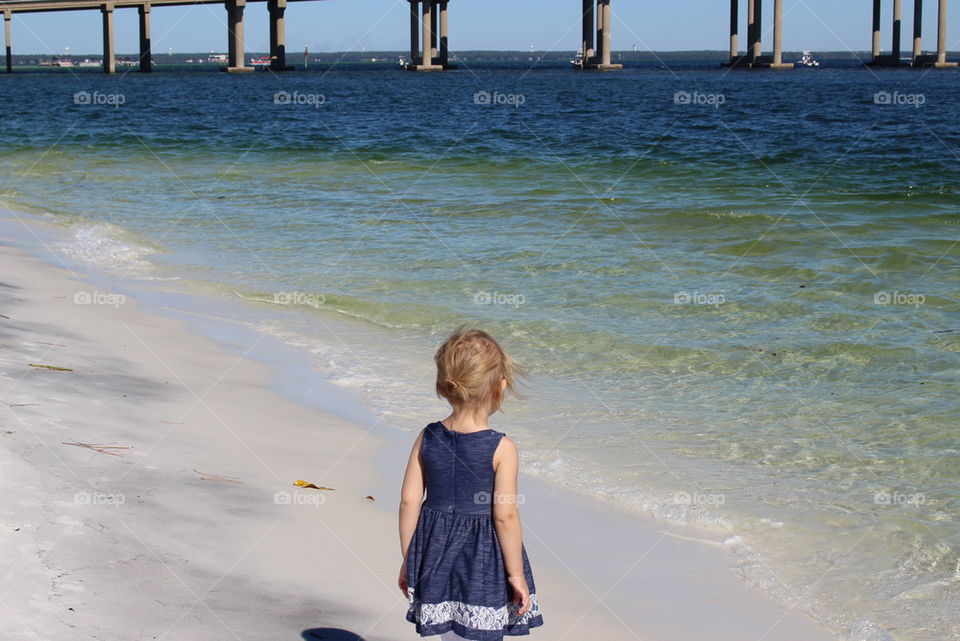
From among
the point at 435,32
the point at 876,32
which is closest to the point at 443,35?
the point at 435,32

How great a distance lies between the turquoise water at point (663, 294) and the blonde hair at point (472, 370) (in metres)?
1.77

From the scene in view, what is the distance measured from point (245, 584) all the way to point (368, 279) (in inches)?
276

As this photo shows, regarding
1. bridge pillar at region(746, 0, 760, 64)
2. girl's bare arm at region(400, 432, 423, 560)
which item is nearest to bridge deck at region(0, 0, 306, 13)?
bridge pillar at region(746, 0, 760, 64)

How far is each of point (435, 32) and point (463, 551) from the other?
356 feet

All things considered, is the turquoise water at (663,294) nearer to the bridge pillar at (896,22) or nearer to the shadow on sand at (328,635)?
the shadow on sand at (328,635)

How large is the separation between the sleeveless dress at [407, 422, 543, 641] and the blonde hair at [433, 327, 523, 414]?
11 cm

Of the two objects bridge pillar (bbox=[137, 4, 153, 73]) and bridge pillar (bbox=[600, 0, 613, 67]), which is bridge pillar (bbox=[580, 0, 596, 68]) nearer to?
bridge pillar (bbox=[600, 0, 613, 67])

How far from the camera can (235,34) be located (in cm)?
10244

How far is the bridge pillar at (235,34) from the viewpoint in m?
98.5

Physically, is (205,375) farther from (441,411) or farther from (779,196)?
(779,196)

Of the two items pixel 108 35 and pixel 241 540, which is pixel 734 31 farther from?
pixel 241 540

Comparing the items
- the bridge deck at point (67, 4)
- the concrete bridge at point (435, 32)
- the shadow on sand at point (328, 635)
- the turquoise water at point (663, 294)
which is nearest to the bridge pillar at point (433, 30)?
the concrete bridge at point (435, 32)

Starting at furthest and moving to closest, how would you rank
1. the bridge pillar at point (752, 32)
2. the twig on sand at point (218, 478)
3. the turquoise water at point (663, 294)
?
the bridge pillar at point (752, 32)
the turquoise water at point (663, 294)
the twig on sand at point (218, 478)

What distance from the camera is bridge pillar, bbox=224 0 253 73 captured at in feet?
323
